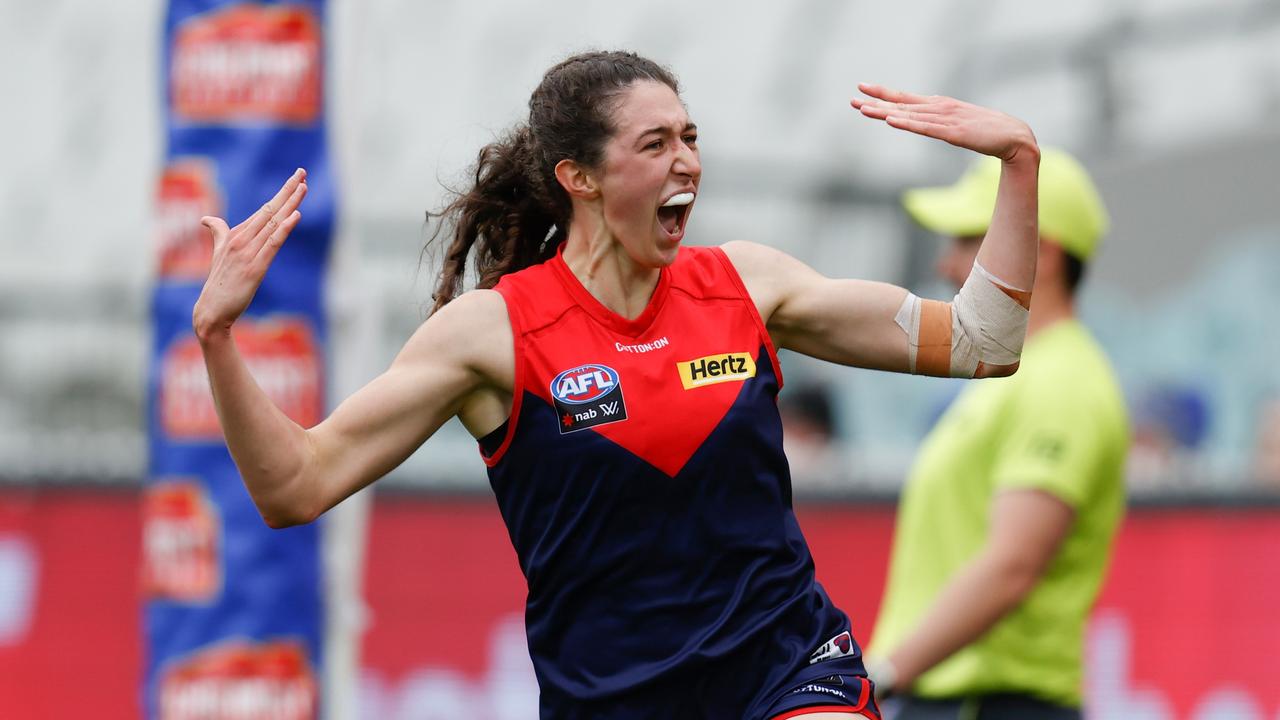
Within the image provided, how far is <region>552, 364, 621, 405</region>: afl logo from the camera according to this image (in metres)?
3.38

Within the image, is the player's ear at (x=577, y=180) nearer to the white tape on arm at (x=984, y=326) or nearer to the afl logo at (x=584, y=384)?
the afl logo at (x=584, y=384)

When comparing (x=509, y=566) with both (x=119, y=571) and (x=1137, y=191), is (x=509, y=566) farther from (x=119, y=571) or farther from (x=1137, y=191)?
(x=1137, y=191)

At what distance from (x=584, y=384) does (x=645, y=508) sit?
10.0 inches

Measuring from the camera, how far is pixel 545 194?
3.77 meters

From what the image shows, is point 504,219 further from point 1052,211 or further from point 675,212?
point 1052,211

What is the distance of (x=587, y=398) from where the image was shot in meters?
3.37

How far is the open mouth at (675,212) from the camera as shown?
3.48 meters

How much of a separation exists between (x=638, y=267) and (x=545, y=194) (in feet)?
1.04

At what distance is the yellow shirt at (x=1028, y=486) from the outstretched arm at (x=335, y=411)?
5.52 feet

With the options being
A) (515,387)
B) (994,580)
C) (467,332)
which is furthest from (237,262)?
(994,580)

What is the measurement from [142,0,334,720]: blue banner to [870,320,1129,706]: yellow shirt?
1.75m

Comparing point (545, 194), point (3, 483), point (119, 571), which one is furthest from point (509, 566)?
point (545, 194)

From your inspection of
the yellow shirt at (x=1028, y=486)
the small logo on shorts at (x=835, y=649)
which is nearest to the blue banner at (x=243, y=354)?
the yellow shirt at (x=1028, y=486)

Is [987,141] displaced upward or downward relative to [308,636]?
upward
